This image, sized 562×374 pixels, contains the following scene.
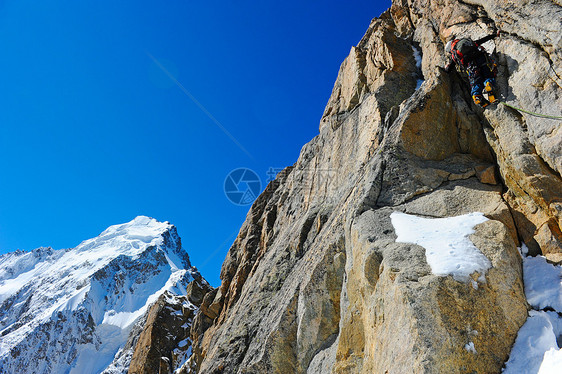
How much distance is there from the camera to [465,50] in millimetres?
12102

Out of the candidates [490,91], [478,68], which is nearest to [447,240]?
[490,91]

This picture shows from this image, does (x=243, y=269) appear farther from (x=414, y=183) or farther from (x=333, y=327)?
(x=414, y=183)

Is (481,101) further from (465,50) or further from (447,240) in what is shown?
(447,240)

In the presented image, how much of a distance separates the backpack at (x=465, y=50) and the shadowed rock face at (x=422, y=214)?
2.77 ft

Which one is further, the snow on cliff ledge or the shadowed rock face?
the snow on cliff ledge

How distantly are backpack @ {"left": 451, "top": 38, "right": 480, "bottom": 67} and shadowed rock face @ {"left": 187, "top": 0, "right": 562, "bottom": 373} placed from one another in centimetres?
84

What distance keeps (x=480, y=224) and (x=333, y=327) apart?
213 inches

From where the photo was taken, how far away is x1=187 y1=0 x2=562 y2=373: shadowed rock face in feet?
24.9

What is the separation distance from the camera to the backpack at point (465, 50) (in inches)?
471

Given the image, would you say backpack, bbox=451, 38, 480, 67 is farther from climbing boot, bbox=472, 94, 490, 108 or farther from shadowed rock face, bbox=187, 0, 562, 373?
climbing boot, bbox=472, 94, 490, 108

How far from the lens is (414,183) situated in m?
12.2

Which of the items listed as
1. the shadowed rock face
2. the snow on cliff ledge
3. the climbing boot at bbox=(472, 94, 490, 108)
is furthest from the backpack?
the snow on cliff ledge

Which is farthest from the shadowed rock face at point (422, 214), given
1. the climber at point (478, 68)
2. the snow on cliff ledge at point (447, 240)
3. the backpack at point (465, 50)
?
the backpack at point (465, 50)

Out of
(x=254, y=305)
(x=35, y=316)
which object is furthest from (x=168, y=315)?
(x=35, y=316)
